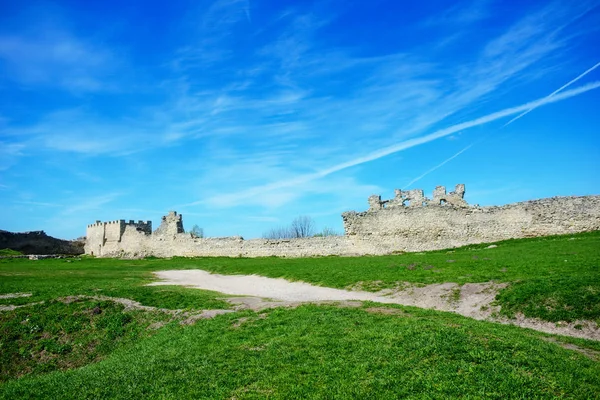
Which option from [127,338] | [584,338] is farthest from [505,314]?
[127,338]

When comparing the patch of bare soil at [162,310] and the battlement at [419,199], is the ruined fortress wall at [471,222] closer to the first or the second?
the battlement at [419,199]

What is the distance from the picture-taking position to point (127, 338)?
41.8 ft

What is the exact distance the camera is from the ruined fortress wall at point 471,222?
30922 mm

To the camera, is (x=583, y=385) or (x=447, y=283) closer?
(x=583, y=385)

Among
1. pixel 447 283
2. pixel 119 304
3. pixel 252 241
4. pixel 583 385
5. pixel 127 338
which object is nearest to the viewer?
pixel 583 385

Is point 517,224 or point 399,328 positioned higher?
point 517,224

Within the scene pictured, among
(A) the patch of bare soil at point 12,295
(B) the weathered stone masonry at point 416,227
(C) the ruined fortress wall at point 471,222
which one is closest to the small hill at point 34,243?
(B) the weathered stone masonry at point 416,227

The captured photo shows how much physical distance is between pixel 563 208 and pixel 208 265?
27.7 meters

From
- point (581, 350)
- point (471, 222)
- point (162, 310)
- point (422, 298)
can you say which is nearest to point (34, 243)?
point (162, 310)

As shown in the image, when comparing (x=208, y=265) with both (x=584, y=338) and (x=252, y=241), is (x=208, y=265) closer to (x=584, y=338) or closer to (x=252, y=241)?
(x=252, y=241)

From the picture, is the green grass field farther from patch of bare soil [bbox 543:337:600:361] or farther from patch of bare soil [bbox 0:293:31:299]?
patch of bare soil [bbox 0:293:31:299]

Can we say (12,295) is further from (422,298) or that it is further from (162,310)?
(422,298)

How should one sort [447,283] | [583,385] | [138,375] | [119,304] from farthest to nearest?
[447,283] < [119,304] < [138,375] < [583,385]

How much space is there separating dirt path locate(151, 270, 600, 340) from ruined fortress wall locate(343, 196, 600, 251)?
688 inches
